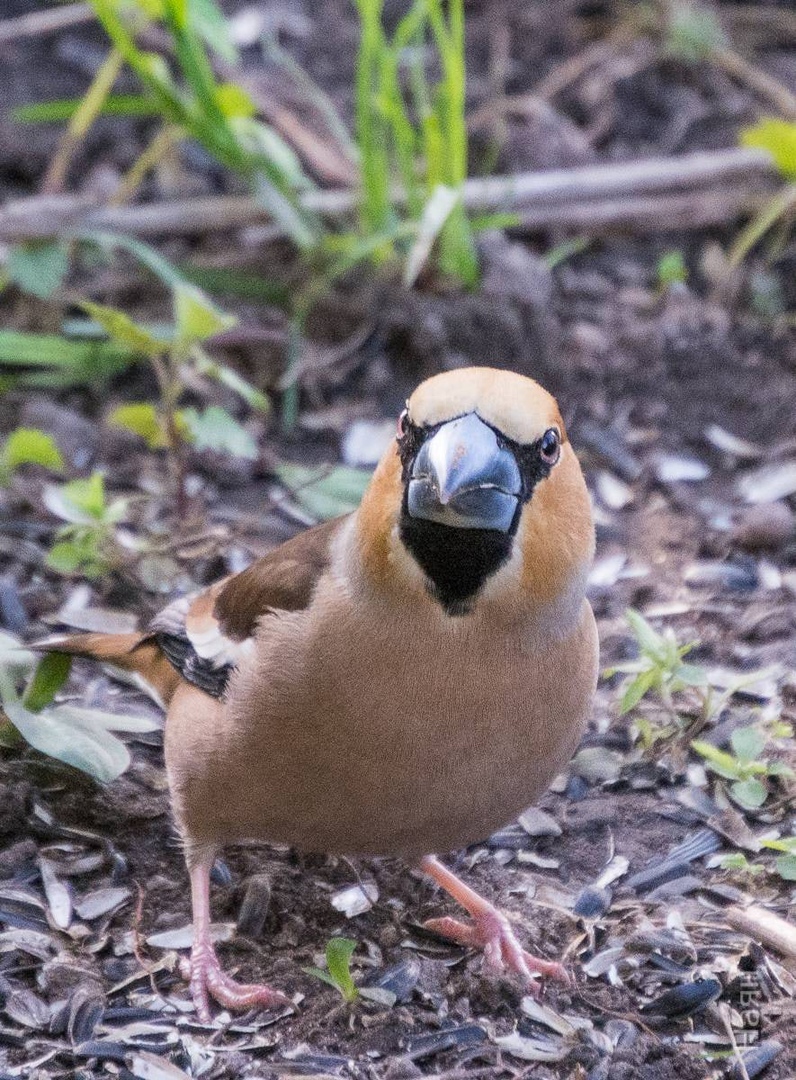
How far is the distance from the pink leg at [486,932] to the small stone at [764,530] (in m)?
1.60

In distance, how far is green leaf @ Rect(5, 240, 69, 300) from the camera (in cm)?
514

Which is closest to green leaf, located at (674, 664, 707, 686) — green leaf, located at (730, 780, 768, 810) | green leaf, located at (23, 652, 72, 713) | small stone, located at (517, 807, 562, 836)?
green leaf, located at (730, 780, 768, 810)

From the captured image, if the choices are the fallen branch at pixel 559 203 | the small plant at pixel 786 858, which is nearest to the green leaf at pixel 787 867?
the small plant at pixel 786 858

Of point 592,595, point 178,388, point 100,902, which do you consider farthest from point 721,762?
point 178,388

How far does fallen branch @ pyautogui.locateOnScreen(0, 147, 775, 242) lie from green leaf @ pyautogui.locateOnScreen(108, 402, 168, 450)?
109 centimetres

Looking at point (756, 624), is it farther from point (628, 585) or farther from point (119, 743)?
point (119, 743)

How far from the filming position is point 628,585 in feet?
14.9

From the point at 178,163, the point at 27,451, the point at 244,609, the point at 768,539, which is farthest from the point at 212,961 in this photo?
the point at 178,163

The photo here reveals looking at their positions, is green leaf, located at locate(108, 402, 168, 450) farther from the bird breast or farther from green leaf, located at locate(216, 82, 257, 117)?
the bird breast

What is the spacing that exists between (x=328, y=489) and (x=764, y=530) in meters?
1.30

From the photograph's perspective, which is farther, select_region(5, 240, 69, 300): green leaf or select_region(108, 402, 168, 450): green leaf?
select_region(5, 240, 69, 300): green leaf

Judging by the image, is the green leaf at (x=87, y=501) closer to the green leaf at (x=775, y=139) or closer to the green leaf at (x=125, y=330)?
the green leaf at (x=125, y=330)

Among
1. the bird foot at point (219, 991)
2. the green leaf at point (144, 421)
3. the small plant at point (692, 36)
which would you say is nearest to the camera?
the bird foot at point (219, 991)

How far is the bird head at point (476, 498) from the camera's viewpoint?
2.77 meters
